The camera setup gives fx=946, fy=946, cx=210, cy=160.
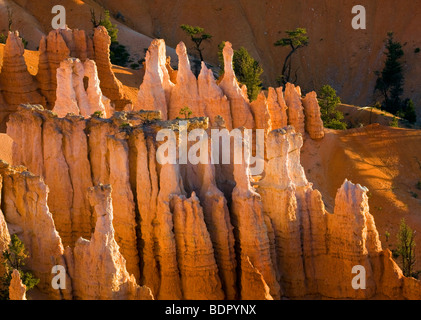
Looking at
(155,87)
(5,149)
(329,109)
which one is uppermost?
(329,109)

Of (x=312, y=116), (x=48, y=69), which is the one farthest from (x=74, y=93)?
(x=312, y=116)

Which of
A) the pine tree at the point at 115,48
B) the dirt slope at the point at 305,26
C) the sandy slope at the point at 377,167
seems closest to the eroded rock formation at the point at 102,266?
the sandy slope at the point at 377,167

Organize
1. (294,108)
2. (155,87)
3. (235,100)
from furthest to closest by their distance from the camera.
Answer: (294,108)
(235,100)
(155,87)

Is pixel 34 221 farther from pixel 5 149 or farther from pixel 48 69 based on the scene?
pixel 48 69

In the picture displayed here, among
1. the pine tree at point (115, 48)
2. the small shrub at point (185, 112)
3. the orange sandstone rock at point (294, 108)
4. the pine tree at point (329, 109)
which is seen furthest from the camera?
the pine tree at point (115, 48)

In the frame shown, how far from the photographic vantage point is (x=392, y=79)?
2975 inches

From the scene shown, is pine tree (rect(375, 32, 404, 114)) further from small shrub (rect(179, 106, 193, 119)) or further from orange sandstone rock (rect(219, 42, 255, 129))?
small shrub (rect(179, 106, 193, 119))

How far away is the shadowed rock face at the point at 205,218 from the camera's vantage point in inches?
1166

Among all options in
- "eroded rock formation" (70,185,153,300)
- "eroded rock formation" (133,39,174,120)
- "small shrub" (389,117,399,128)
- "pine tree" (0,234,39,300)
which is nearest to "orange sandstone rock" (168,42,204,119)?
"eroded rock formation" (133,39,174,120)

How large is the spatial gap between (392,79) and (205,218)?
1901 inches

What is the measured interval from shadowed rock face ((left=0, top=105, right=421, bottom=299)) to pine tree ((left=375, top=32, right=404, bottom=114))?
42964 millimetres

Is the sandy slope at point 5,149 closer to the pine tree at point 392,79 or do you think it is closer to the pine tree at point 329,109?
the pine tree at point 329,109

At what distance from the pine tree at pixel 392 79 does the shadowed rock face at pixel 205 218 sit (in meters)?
43.0
